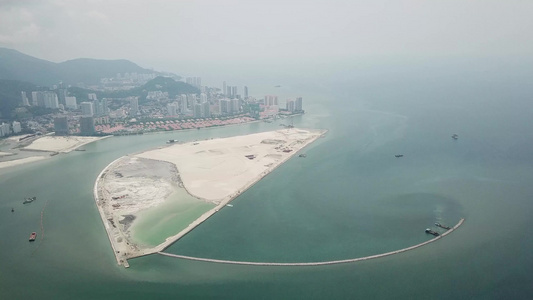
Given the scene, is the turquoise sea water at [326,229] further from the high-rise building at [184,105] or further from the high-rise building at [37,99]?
the high-rise building at [37,99]

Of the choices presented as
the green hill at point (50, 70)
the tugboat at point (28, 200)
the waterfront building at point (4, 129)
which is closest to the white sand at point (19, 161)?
the tugboat at point (28, 200)

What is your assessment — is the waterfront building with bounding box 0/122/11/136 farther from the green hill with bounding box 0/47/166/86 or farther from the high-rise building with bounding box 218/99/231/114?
the green hill with bounding box 0/47/166/86

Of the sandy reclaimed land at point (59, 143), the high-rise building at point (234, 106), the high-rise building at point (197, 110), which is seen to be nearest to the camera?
the sandy reclaimed land at point (59, 143)

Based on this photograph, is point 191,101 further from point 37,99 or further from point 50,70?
point 50,70

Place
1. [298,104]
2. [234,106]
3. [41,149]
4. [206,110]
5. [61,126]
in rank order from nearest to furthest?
[41,149], [61,126], [206,110], [298,104], [234,106]

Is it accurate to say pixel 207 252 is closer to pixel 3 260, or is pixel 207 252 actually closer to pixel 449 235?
pixel 3 260

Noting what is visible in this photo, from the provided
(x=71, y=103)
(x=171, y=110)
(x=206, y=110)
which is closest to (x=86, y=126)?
(x=171, y=110)

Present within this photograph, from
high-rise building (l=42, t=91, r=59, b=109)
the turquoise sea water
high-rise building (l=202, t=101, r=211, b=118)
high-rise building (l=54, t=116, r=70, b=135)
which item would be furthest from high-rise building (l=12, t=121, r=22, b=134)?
high-rise building (l=202, t=101, r=211, b=118)
